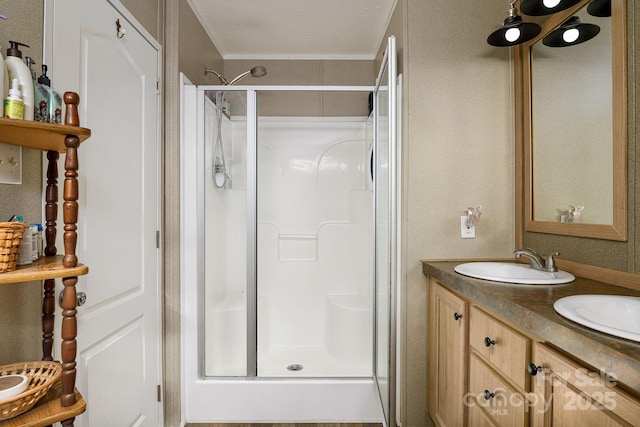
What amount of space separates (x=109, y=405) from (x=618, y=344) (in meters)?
1.80

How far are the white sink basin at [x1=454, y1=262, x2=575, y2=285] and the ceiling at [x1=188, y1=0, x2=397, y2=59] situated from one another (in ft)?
5.55

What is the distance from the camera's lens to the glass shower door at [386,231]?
65.2 inches

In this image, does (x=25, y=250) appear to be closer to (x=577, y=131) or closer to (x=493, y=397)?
(x=493, y=397)

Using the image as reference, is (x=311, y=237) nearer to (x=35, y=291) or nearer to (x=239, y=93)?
(x=239, y=93)

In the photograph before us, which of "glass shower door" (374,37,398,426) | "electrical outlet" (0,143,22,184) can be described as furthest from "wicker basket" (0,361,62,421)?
"glass shower door" (374,37,398,426)

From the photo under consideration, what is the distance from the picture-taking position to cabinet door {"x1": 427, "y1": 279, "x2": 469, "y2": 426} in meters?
1.48

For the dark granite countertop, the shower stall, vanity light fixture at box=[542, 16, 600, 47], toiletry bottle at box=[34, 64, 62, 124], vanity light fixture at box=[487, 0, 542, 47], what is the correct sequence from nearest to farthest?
the dark granite countertop
toiletry bottle at box=[34, 64, 62, 124]
vanity light fixture at box=[542, 16, 600, 47]
vanity light fixture at box=[487, 0, 542, 47]
the shower stall

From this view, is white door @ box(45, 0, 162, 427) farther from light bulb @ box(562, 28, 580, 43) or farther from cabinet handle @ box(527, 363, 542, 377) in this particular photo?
light bulb @ box(562, 28, 580, 43)

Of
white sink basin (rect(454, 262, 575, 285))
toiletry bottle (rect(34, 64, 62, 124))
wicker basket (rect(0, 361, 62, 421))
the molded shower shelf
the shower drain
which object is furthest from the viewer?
the molded shower shelf

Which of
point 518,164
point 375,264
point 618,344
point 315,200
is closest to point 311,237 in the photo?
point 315,200

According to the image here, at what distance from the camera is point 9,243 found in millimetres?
854

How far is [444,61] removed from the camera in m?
1.91

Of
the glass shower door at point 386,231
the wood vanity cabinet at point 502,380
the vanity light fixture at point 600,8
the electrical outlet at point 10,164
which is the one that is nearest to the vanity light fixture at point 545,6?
the vanity light fixture at point 600,8

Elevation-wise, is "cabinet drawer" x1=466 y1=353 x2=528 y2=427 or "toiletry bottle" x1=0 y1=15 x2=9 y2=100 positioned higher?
"toiletry bottle" x1=0 y1=15 x2=9 y2=100
